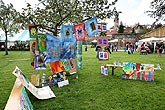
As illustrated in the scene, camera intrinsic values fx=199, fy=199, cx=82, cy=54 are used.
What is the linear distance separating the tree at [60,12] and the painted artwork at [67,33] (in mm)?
1549

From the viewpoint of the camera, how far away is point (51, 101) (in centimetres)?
562

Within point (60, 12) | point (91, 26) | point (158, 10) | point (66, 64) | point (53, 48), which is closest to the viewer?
point (91, 26)

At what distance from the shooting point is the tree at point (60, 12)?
9289 mm

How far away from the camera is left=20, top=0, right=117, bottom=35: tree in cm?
929

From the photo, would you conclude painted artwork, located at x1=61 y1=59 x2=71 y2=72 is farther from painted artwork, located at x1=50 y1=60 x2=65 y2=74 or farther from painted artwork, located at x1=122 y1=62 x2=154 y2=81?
painted artwork, located at x1=122 y1=62 x2=154 y2=81

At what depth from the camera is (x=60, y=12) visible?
31.0ft

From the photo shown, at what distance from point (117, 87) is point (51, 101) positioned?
8.29 feet

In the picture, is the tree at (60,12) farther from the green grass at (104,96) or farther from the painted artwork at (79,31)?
the green grass at (104,96)

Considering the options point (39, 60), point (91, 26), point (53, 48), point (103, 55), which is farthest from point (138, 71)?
point (39, 60)

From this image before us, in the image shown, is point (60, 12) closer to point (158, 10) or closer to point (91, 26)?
point (91, 26)

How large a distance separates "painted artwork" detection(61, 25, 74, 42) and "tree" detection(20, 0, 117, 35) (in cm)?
155

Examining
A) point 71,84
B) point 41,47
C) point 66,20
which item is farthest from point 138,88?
point 66,20

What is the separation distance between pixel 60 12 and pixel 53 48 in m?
2.52

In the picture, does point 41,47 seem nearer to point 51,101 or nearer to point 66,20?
point 51,101
